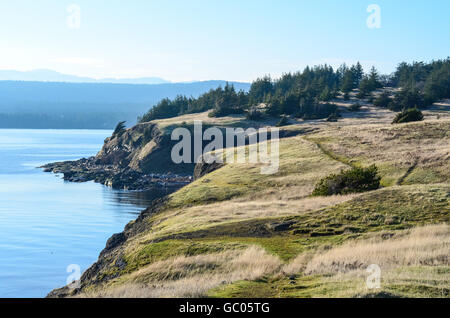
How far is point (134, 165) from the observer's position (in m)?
110

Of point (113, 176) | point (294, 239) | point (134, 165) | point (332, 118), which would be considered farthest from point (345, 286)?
point (134, 165)

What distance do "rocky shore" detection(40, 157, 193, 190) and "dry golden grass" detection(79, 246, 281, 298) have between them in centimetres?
6384

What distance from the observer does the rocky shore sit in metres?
90.1

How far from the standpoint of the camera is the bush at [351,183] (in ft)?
126

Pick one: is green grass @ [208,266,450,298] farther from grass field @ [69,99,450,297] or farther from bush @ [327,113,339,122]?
bush @ [327,113,339,122]

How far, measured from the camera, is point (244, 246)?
25.6 m

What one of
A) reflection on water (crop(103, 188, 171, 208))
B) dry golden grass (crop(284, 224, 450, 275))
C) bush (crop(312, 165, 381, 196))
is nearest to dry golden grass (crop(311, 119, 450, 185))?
bush (crop(312, 165, 381, 196))

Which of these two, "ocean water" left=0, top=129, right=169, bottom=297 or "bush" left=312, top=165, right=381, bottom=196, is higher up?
"bush" left=312, top=165, right=381, bottom=196

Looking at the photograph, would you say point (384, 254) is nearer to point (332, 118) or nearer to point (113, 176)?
point (332, 118)

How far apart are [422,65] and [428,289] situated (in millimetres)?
152566

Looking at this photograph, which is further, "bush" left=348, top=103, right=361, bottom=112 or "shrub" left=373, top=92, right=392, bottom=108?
"shrub" left=373, top=92, right=392, bottom=108

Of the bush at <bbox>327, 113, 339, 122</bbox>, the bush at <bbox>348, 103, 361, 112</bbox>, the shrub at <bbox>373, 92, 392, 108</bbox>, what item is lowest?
the bush at <bbox>327, 113, 339, 122</bbox>

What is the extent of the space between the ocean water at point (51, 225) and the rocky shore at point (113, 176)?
276cm

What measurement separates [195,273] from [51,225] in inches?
1550
